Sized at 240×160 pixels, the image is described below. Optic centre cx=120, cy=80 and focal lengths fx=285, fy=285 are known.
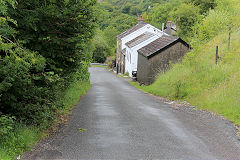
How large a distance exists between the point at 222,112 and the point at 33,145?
8.05 m

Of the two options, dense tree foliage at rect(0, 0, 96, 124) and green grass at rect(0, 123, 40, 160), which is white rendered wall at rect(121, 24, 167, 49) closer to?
dense tree foliage at rect(0, 0, 96, 124)

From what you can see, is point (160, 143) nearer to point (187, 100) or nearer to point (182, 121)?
point (182, 121)

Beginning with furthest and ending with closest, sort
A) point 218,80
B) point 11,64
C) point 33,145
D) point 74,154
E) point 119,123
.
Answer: point 218,80 < point 119,123 < point 33,145 < point 74,154 < point 11,64

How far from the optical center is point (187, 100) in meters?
15.8

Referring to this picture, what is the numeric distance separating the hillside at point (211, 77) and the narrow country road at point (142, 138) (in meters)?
1.56

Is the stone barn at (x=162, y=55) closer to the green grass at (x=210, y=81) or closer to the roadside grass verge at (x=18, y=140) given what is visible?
the green grass at (x=210, y=81)

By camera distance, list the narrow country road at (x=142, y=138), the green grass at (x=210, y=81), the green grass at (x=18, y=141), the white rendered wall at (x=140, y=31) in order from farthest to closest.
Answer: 1. the white rendered wall at (x=140, y=31)
2. the green grass at (x=210, y=81)
3. the narrow country road at (x=142, y=138)
4. the green grass at (x=18, y=141)

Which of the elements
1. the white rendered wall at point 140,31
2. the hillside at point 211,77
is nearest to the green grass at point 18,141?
the hillside at point 211,77

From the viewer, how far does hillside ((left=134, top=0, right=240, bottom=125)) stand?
12.9 meters

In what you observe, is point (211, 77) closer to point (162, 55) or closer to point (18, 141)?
point (18, 141)

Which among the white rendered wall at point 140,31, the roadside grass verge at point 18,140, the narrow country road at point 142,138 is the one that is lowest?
the narrow country road at point 142,138

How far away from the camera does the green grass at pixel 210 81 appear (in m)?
12.6

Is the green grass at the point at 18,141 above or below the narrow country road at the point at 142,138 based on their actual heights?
above

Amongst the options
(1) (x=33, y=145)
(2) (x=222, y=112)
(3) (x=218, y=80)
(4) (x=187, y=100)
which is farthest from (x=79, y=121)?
(3) (x=218, y=80)
